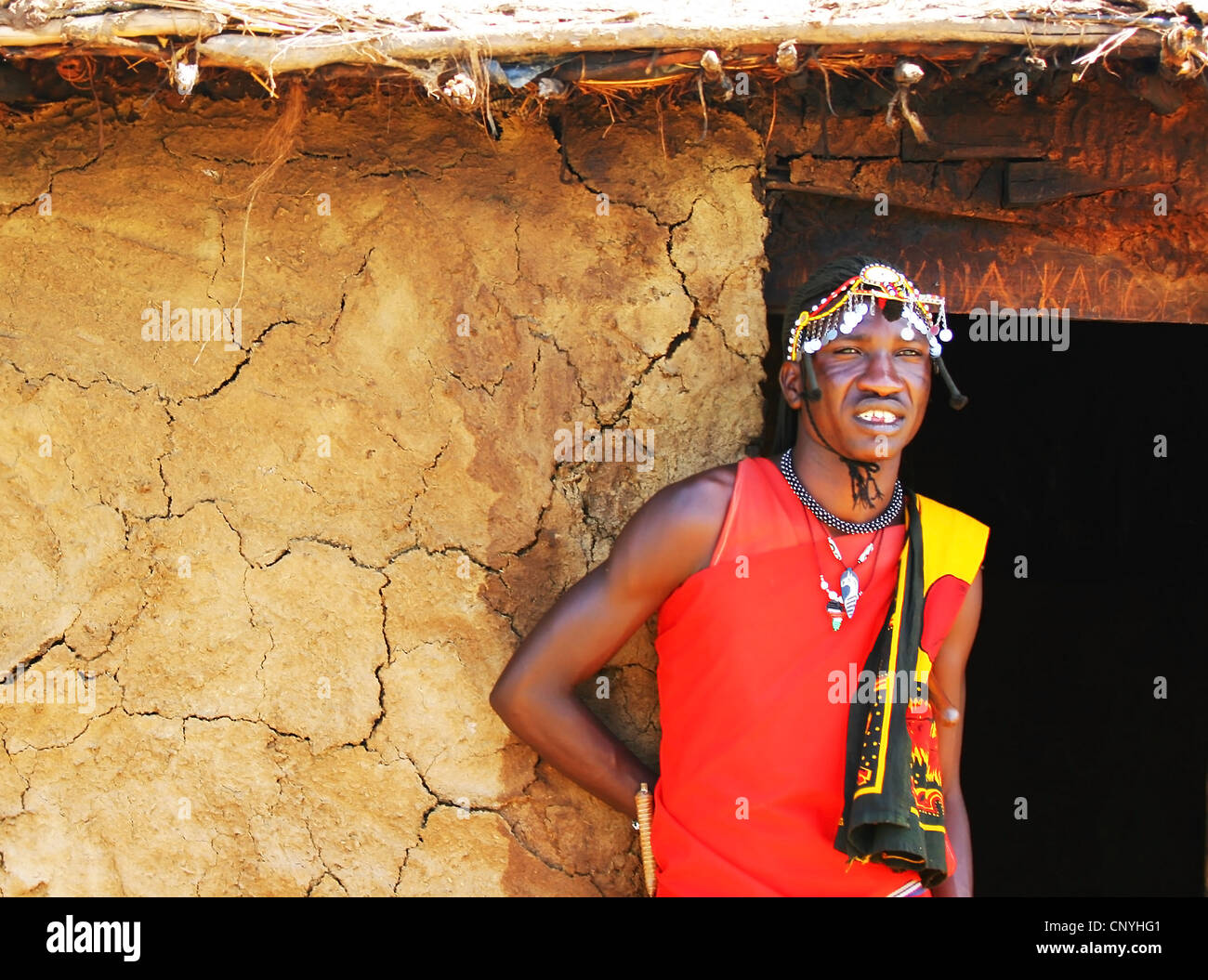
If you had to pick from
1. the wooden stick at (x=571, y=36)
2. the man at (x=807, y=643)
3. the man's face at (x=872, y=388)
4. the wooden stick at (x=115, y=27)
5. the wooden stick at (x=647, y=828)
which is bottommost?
the wooden stick at (x=647, y=828)

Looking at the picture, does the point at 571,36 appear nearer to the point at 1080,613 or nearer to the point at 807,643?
the point at 807,643

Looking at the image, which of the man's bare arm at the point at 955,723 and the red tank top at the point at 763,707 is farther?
the man's bare arm at the point at 955,723

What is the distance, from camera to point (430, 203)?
281 centimetres

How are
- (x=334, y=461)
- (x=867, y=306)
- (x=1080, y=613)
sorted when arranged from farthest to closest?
(x=1080, y=613) → (x=334, y=461) → (x=867, y=306)

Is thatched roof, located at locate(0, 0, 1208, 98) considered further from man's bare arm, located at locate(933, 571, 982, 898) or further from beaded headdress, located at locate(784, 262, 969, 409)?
man's bare arm, located at locate(933, 571, 982, 898)

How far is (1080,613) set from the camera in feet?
16.1

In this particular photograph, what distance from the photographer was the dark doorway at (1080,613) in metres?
4.61

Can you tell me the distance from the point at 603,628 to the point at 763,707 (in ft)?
1.17

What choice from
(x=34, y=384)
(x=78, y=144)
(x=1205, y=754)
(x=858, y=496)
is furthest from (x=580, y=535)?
(x=1205, y=754)

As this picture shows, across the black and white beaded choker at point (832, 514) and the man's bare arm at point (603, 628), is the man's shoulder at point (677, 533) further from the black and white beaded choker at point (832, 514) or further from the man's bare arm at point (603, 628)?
the black and white beaded choker at point (832, 514)

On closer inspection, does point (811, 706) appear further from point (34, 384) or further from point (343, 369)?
point (34, 384)

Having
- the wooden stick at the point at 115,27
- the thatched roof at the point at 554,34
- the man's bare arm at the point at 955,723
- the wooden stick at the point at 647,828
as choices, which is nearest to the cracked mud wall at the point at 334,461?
the wooden stick at the point at 647,828

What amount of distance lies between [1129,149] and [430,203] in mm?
1590

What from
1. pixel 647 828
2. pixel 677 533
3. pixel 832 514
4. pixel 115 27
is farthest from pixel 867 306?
pixel 115 27
